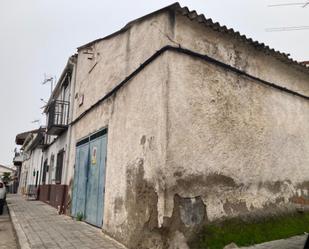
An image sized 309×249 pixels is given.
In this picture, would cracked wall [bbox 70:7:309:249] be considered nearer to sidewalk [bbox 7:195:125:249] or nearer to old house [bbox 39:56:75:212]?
sidewalk [bbox 7:195:125:249]

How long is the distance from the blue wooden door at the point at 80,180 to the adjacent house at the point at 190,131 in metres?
0.76

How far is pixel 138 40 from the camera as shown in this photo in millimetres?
6820

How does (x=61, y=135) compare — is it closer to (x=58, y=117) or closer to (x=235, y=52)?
(x=58, y=117)

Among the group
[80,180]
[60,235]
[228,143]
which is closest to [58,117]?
[80,180]

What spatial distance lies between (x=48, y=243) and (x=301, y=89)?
6.55 metres

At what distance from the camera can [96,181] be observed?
8266 millimetres

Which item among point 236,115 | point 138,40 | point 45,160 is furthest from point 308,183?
point 45,160

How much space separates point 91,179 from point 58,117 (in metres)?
6.02

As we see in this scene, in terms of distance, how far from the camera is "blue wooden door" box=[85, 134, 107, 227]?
7.80m

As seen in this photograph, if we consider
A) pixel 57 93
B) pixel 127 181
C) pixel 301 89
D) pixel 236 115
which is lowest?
pixel 127 181

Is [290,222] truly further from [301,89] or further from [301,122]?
[301,89]

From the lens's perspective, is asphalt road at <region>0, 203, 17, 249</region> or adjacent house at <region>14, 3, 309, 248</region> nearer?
adjacent house at <region>14, 3, 309, 248</region>

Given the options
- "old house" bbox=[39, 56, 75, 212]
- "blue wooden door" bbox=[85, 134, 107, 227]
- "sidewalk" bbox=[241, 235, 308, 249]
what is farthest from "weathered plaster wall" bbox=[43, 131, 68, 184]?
"sidewalk" bbox=[241, 235, 308, 249]

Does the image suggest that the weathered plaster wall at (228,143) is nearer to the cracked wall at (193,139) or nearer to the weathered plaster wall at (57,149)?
the cracked wall at (193,139)
